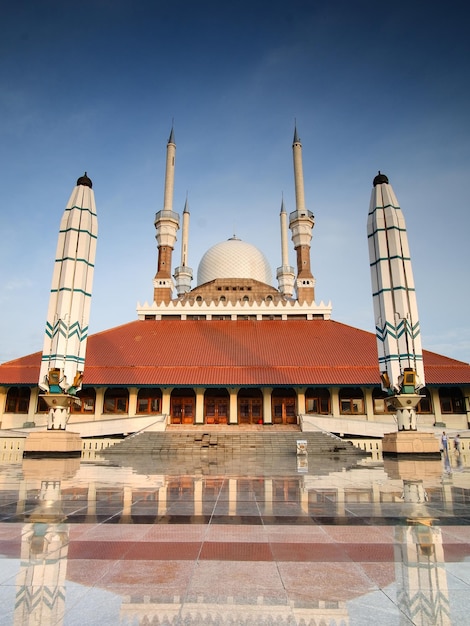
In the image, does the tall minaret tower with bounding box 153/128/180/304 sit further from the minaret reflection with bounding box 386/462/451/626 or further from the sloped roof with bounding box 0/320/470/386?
the minaret reflection with bounding box 386/462/451/626

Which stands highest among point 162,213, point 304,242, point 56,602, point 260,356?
point 162,213

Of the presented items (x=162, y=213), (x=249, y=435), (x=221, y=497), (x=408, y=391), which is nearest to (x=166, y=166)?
(x=162, y=213)

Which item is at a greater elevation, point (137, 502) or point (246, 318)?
point (246, 318)

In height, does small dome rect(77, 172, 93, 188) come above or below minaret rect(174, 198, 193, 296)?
below

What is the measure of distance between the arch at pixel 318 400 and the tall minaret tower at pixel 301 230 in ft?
58.5

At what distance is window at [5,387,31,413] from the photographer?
37.4 meters

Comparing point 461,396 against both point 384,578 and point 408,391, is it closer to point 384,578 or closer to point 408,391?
point 408,391

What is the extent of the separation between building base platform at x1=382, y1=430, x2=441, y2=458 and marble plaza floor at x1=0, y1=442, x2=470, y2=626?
A: 10.9 m

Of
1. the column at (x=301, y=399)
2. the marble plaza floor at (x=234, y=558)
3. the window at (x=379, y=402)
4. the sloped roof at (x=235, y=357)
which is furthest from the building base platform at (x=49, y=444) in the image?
the window at (x=379, y=402)

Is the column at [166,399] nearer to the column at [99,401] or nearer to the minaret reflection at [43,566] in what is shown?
the column at [99,401]

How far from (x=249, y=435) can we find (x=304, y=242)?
31.3 m

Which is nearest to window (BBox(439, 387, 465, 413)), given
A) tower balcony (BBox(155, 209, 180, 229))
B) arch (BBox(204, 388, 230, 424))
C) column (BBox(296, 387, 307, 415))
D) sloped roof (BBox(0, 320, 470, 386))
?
sloped roof (BBox(0, 320, 470, 386))

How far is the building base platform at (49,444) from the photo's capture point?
2061 centimetres

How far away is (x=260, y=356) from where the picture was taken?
3859cm
